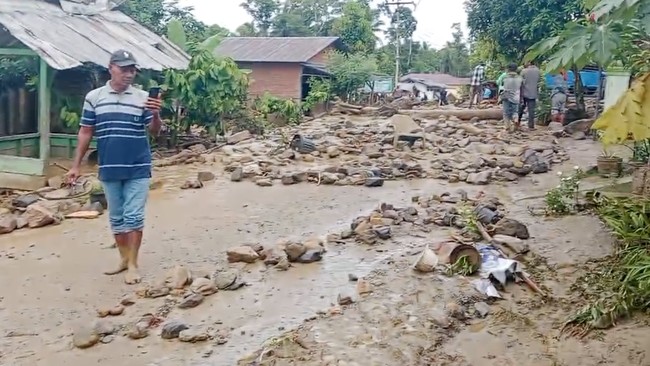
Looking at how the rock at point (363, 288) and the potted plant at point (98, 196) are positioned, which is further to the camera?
the potted plant at point (98, 196)

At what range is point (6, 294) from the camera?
5.13 m

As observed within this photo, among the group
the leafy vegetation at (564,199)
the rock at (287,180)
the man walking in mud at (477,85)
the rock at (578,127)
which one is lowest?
the rock at (287,180)

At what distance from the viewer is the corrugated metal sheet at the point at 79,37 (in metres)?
9.96

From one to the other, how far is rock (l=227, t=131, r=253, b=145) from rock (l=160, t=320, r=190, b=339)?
34.5ft

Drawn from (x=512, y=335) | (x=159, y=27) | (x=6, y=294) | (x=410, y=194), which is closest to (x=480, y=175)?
(x=410, y=194)

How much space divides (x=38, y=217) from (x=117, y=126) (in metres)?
3.04

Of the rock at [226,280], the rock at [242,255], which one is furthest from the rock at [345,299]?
the rock at [242,255]

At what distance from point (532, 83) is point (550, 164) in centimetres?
451

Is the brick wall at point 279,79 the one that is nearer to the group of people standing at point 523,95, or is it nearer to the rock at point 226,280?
the group of people standing at point 523,95

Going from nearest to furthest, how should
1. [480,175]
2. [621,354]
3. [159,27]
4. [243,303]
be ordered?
1. [621,354]
2. [243,303]
3. [480,175]
4. [159,27]

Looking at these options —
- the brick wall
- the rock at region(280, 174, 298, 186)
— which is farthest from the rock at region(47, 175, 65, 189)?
the brick wall

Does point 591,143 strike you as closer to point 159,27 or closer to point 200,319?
point 200,319

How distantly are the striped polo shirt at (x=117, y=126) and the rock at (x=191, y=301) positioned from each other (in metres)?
1.02

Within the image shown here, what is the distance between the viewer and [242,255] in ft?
19.0
